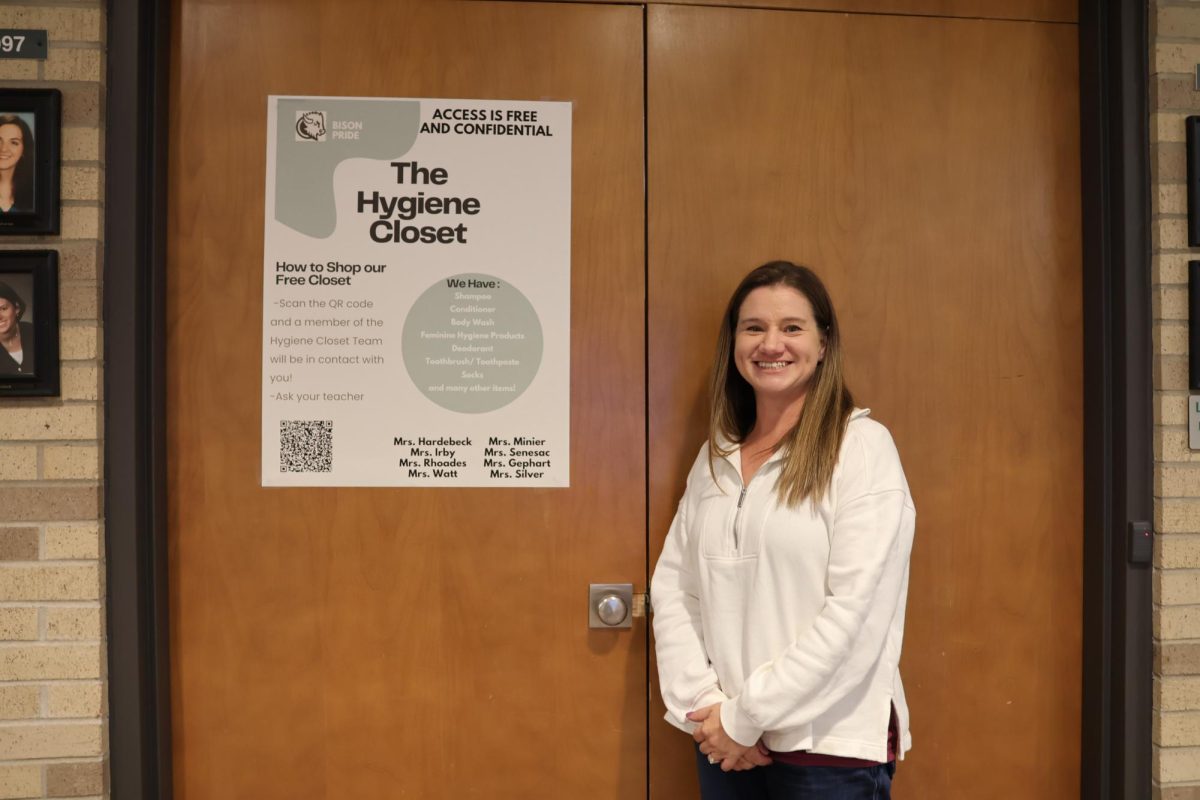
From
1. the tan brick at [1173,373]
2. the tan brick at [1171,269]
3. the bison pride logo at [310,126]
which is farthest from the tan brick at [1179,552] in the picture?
the bison pride logo at [310,126]

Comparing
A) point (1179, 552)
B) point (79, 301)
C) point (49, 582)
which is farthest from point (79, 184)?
point (1179, 552)

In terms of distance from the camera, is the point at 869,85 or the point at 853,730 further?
the point at 869,85

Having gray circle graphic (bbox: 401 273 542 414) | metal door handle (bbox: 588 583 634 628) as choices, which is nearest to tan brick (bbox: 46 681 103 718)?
gray circle graphic (bbox: 401 273 542 414)

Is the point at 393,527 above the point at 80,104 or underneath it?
underneath

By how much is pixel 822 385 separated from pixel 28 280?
5.41ft

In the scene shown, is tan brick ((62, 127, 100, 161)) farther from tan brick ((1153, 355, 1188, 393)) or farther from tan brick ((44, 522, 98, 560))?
tan brick ((1153, 355, 1188, 393))

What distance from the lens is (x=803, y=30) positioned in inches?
70.1

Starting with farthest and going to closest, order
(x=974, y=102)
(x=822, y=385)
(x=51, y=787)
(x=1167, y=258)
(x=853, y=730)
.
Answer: (x=974, y=102), (x=1167, y=258), (x=51, y=787), (x=822, y=385), (x=853, y=730)

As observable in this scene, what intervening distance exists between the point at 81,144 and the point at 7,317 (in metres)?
0.40

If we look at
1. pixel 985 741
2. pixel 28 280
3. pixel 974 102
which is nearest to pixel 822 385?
pixel 974 102

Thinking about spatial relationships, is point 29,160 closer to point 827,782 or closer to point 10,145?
point 10,145

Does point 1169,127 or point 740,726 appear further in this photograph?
point 1169,127

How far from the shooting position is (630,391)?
5.79 ft

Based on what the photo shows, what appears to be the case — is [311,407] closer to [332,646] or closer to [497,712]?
[332,646]
